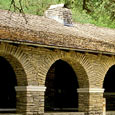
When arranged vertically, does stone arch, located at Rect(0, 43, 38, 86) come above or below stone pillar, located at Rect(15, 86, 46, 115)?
above

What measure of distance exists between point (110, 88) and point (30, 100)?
23.2 feet

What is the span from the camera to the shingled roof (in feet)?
43.1

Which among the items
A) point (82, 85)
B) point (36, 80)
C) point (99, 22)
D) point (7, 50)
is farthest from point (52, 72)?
point (99, 22)

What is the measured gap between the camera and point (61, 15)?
19641mm

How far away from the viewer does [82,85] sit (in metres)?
15.8

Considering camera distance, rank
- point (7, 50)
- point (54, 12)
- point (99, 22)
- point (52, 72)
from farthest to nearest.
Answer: point (99, 22)
point (54, 12)
point (52, 72)
point (7, 50)

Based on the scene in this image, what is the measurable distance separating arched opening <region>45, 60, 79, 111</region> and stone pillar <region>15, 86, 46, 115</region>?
2.87m

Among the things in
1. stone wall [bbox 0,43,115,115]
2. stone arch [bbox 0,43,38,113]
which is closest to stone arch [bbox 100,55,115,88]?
stone wall [bbox 0,43,115,115]

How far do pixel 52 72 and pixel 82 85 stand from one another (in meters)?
1.68

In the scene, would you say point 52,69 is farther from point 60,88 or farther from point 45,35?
point 45,35

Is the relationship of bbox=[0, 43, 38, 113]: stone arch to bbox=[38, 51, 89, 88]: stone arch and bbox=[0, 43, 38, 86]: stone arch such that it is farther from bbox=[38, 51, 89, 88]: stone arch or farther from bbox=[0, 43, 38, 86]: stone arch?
bbox=[38, 51, 89, 88]: stone arch

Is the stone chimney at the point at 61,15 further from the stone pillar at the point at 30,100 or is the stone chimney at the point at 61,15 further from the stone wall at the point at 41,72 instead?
the stone pillar at the point at 30,100

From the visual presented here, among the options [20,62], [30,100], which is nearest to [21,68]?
[20,62]

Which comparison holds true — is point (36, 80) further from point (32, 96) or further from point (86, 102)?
point (86, 102)
